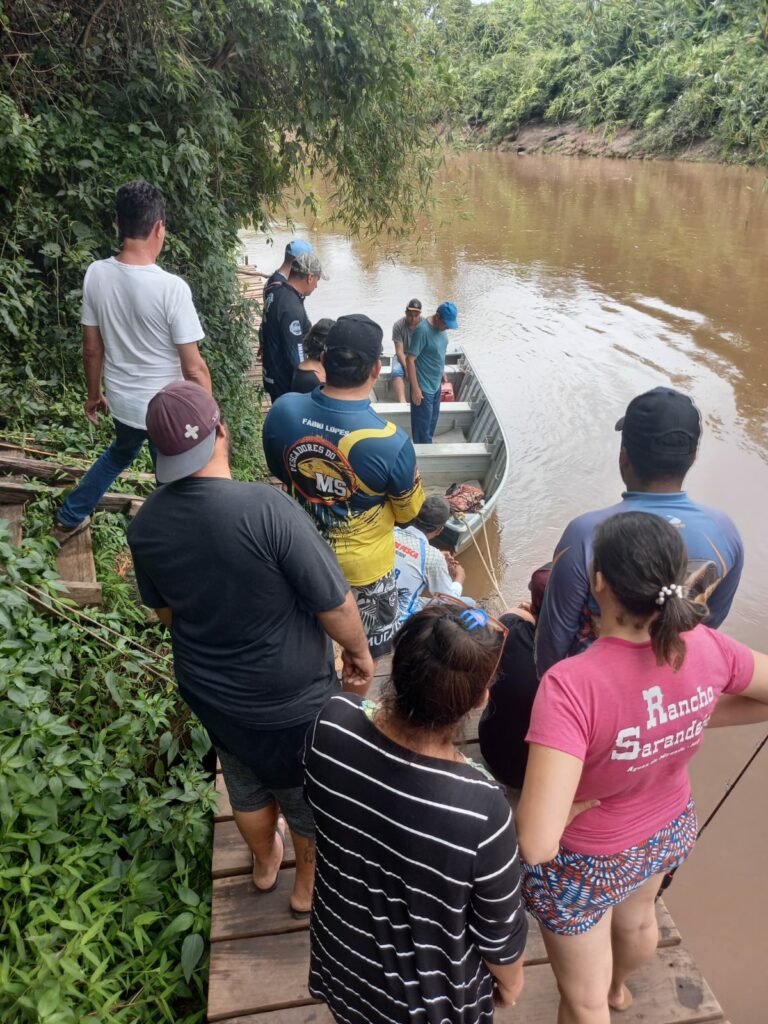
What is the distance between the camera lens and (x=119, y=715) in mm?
2623

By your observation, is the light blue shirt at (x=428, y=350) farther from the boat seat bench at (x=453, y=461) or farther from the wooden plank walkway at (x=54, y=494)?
the wooden plank walkway at (x=54, y=494)

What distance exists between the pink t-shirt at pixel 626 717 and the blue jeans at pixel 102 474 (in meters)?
2.28

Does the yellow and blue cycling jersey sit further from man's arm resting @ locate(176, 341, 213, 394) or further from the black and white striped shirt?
the black and white striped shirt

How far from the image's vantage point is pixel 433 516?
377 centimetres

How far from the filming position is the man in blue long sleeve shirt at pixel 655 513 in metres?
1.70

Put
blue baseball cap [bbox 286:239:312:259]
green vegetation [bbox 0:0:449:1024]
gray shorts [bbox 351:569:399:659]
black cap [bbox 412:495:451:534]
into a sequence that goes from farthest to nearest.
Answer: blue baseball cap [bbox 286:239:312:259] < black cap [bbox 412:495:451:534] < gray shorts [bbox 351:569:399:659] < green vegetation [bbox 0:0:449:1024]

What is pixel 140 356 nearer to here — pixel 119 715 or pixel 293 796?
pixel 119 715

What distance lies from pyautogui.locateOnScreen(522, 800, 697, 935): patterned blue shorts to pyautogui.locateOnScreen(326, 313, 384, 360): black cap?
4.99 feet

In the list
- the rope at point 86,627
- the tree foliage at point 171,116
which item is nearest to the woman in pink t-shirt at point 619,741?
the rope at point 86,627

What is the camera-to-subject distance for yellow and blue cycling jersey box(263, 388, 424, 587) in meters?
2.24

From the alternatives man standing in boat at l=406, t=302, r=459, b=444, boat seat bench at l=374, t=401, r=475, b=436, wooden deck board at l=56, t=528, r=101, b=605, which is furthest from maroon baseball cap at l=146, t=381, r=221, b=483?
boat seat bench at l=374, t=401, r=475, b=436

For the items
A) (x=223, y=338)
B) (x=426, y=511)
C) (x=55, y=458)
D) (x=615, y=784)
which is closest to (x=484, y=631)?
(x=615, y=784)

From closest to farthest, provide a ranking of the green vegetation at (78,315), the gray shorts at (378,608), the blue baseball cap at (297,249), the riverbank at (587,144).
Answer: the green vegetation at (78,315) → the gray shorts at (378,608) → the blue baseball cap at (297,249) → the riverbank at (587,144)

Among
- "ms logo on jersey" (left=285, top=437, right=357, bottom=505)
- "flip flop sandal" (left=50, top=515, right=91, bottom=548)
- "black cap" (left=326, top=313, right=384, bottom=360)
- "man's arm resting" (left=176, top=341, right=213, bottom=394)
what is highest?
"black cap" (left=326, top=313, right=384, bottom=360)
